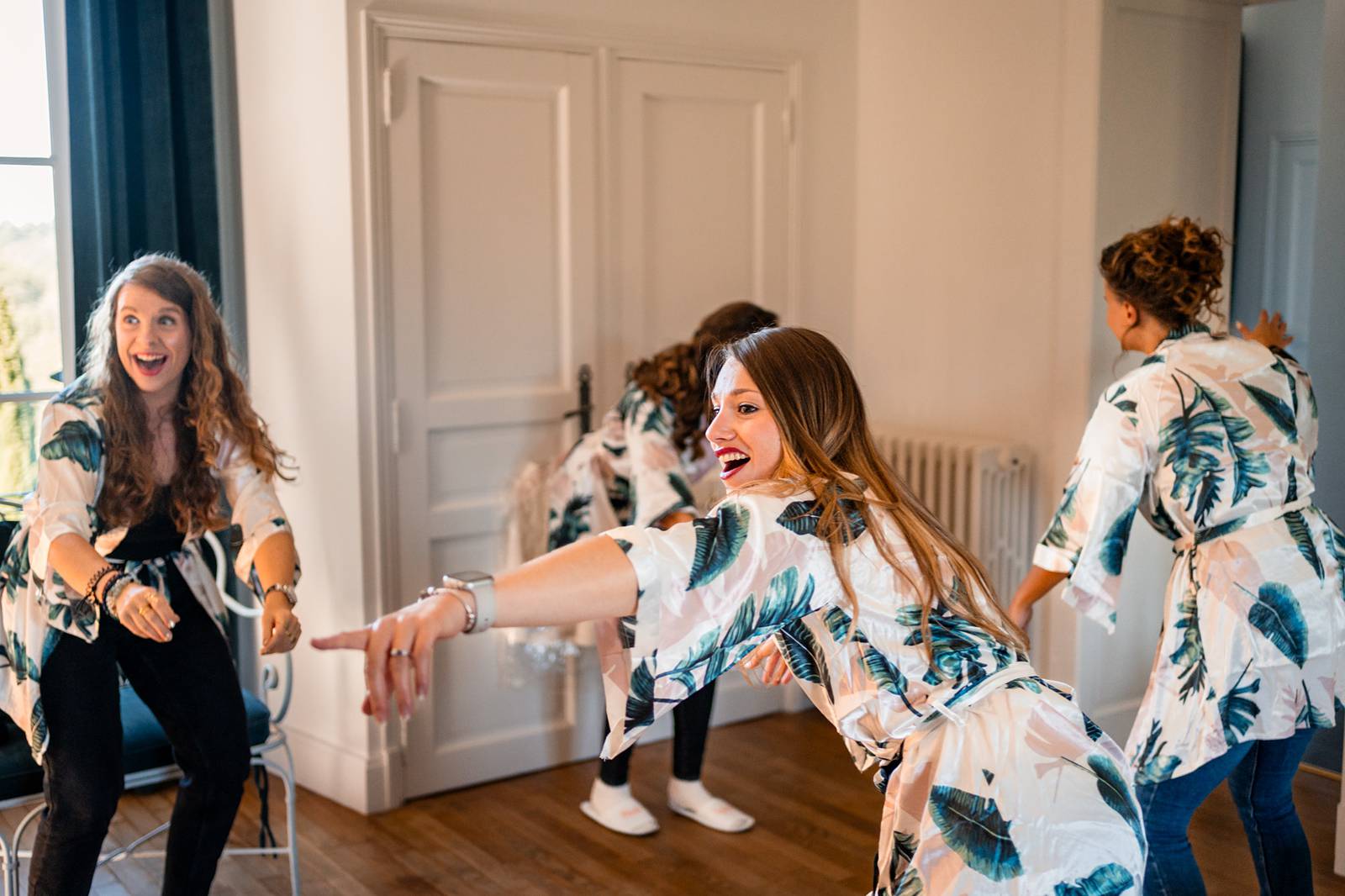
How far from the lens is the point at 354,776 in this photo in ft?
12.2

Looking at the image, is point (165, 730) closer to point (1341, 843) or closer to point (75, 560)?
point (75, 560)

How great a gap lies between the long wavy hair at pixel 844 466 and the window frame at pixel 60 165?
2.58 meters

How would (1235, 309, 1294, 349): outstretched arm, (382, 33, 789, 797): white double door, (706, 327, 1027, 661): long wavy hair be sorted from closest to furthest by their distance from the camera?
(706, 327, 1027, 661): long wavy hair, (1235, 309, 1294, 349): outstretched arm, (382, 33, 789, 797): white double door

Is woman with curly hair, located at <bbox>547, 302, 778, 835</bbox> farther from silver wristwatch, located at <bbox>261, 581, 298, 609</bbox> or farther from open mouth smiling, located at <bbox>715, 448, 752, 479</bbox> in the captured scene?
open mouth smiling, located at <bbox>715, 448, 752, 479</bbox>

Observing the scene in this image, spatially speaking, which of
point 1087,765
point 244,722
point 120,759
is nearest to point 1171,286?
point 1087,765

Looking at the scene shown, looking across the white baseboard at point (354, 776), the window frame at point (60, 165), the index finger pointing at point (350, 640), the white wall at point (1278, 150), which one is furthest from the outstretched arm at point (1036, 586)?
the window frame at point (60, 165)

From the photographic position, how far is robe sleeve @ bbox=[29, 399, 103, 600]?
2.54 metres

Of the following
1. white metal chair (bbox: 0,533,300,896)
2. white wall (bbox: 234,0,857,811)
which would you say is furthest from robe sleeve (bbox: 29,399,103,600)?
white wall (bbox: 234,0,857,811)

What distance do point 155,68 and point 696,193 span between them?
4.91ft

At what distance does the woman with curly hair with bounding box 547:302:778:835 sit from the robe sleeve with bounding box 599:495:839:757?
5.77ft

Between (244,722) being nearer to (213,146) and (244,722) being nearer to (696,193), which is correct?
(213,146)

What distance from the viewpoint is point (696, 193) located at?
415 centimetres

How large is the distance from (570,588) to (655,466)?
203 cm

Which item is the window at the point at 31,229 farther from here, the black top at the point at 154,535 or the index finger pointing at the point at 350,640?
the index finger pointing at the point at 350,640
